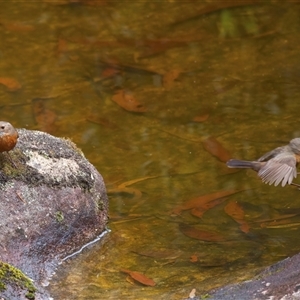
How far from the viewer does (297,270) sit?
401 centimetres

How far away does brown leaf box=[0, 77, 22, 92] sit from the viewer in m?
7.51

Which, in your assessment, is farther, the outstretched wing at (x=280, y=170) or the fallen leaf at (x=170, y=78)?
the fallen leaf at (x=170, y=78)

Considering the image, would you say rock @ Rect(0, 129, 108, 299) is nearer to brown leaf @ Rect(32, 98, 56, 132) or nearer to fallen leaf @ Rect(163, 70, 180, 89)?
brown leaf @ Rect(32, 98, 56, 132)

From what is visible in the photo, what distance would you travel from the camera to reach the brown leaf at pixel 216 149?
20.5ft

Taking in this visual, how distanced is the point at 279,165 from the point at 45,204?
4.85 feet

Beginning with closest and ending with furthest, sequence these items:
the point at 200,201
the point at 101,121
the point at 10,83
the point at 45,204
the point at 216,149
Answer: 1. the point at 45,204
2. the point at 200,201
3. the point at 216,149
4. the point at 101,121
5. the point at 10,83

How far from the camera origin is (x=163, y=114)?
703 centimetres

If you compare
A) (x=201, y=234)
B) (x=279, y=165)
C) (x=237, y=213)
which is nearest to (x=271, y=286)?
(x=201, y=234)

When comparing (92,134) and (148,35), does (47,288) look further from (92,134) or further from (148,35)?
(148,35)

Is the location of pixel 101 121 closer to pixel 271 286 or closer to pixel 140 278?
pixel 140 278

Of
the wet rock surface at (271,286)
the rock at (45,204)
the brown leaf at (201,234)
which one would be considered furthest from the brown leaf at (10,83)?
the wet rock surface at (271,286)

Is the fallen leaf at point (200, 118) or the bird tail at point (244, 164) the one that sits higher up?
the bird tail at point (244, 164)

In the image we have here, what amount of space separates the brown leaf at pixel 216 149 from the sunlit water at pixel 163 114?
5 cm

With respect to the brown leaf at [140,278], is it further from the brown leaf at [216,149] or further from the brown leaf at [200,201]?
the brown leaf at [216,149]
